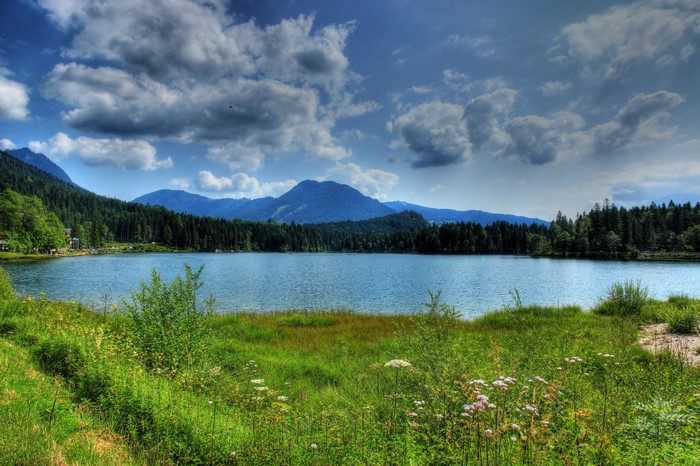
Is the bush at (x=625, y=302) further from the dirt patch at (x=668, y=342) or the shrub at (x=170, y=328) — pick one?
the shrub at (x=170, y=328)

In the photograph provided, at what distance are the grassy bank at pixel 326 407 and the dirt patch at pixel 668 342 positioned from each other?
1.28m

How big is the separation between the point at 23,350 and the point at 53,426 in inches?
223

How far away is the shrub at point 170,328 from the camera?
28.5 ft

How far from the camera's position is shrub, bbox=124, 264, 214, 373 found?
8672 millimetres

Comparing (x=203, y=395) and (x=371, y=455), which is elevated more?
(x=371, y=455)

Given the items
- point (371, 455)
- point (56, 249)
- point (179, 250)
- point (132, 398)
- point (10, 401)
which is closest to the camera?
point (371, 455)

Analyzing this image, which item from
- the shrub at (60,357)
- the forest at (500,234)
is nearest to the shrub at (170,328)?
the shrub at (60,357)

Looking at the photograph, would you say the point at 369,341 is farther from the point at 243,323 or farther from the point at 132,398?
the point at 132,398

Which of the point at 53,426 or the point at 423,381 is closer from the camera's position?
the point at 53,426

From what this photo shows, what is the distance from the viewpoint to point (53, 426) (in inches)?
199

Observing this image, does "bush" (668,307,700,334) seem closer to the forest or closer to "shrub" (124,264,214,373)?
"shrub" (124,264,214,373)

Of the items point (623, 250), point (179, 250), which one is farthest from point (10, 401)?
point (179, 250)

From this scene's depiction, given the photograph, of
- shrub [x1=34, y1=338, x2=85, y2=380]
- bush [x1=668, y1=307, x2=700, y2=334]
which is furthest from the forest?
bush [x1=668, y1=307, x2=700, y2=334]

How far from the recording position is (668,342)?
12336 millimetres
